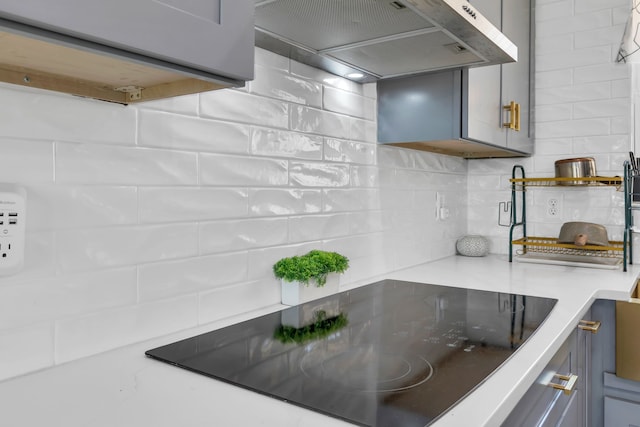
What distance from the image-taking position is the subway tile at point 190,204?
1062mm

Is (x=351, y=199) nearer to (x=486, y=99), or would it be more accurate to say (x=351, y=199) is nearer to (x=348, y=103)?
(x=348, y=103)

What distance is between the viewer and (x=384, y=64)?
5.01 feet

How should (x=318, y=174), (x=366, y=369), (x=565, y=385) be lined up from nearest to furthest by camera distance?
1. (x=366, y=369)
2. (x=565, y=385)
3. (x=318, y=174)

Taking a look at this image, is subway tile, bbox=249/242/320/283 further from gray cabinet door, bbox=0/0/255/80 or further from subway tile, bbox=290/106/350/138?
gray cabinet door, bbox=0/0/255/80

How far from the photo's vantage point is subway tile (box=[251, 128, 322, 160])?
134 cm

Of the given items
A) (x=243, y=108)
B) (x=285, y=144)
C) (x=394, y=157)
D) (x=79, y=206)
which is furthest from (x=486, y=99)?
(x=79, y=206)

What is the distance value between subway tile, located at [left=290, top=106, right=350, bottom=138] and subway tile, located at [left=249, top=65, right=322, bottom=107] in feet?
0.09

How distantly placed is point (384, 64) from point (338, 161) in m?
0.35

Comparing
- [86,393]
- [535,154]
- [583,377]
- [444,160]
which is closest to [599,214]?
[535,154]

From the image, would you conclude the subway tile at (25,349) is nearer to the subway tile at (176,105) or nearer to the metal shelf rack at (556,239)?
the subway tile at (176,105)

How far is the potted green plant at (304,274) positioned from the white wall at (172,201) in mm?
41

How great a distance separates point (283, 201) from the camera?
1.43m

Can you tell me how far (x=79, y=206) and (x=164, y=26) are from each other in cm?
45

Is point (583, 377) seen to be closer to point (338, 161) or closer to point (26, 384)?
point (338, 161)
